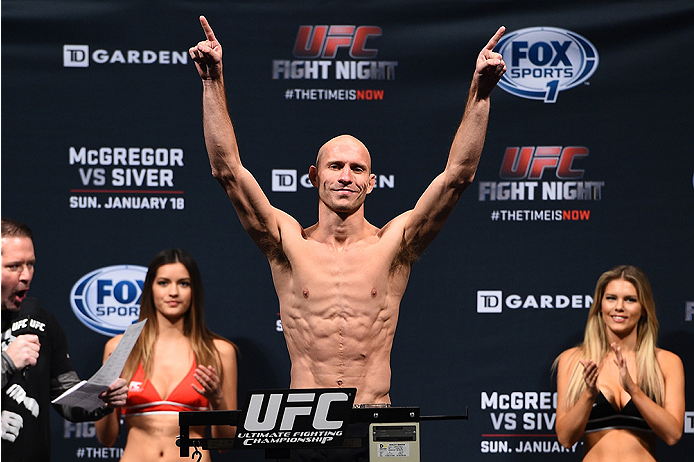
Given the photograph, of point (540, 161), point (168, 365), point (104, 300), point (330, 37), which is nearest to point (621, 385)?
point (540, 161)

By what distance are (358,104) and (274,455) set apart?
2.57m

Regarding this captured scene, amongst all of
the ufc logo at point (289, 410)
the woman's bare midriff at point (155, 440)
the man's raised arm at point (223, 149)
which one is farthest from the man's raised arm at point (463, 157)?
the woman's bare midriff at point (155, 440)

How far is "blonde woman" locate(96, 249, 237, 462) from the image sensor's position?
3.89 m

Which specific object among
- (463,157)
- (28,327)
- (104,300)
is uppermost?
(463,157)

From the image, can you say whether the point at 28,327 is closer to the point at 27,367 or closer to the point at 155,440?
the point at 27,367

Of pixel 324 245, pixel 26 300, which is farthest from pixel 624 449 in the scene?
pixel 26 300

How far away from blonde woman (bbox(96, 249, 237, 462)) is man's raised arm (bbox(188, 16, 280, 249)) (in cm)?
107

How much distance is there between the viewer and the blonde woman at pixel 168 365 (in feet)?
12.8

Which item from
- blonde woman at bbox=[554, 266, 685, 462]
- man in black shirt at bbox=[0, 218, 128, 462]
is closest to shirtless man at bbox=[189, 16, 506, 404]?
man in black shirt at bbox=[0, 218, 128, 462]

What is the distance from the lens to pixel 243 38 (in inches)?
183

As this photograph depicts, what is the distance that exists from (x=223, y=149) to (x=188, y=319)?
4.58 ft

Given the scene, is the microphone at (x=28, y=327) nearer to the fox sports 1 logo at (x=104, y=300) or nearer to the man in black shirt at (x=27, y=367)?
the man in black shirt at (x=27, y=367)

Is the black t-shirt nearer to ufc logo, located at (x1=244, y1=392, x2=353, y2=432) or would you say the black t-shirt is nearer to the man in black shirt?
the man in black shirt

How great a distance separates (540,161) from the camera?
4.60m
